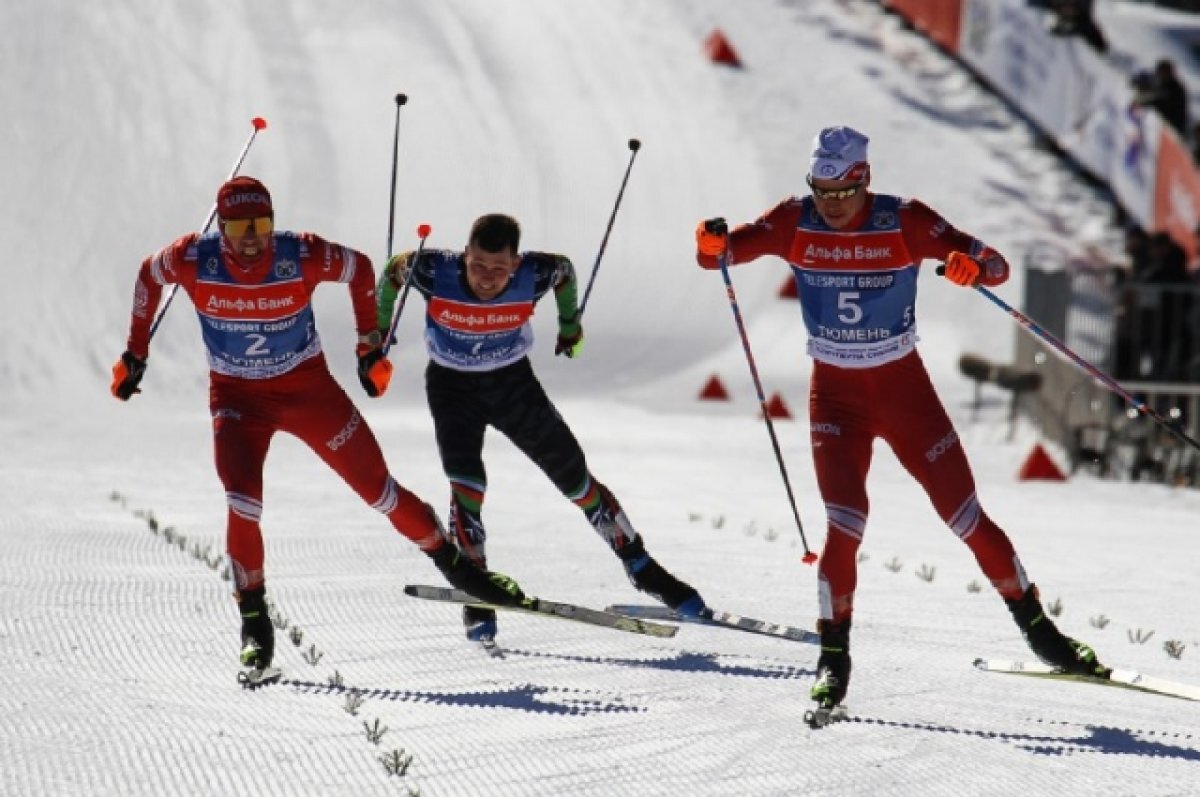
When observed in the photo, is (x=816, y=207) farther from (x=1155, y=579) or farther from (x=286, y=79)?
(x=286, y=79)

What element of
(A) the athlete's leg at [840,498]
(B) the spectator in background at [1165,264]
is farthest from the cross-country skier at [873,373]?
(B) the spectator in background at [1165,264]

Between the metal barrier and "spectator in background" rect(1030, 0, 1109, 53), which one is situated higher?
"spectator in background" rect(1030, 0, 1109, 53)

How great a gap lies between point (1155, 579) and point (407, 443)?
276 inches

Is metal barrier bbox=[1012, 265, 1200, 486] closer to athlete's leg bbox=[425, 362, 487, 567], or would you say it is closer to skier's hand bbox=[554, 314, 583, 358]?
skier's hand bbox=[554, 314, 583, 358]

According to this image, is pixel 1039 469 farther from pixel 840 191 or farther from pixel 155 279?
pixel 155 279

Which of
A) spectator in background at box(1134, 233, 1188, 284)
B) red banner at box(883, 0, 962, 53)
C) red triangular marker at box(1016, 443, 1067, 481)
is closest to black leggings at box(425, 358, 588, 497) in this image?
red triangular marker at box(1016, 443, 1067, 481)

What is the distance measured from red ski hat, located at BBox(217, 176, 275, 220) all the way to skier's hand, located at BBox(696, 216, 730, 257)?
161cm

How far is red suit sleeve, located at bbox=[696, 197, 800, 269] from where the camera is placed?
6964mm

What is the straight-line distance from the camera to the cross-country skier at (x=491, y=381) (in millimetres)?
7734

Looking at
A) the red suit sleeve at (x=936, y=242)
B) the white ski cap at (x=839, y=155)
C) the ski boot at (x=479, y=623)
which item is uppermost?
the white ski cap at (x=839, y=155)

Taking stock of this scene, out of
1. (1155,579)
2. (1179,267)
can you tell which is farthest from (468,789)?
(1179,267)

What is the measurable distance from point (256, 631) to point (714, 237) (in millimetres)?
2253

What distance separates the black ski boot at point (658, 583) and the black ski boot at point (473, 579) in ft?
2.22

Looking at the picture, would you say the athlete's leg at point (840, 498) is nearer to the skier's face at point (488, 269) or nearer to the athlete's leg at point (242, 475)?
the skier's face at point (488, 269)
